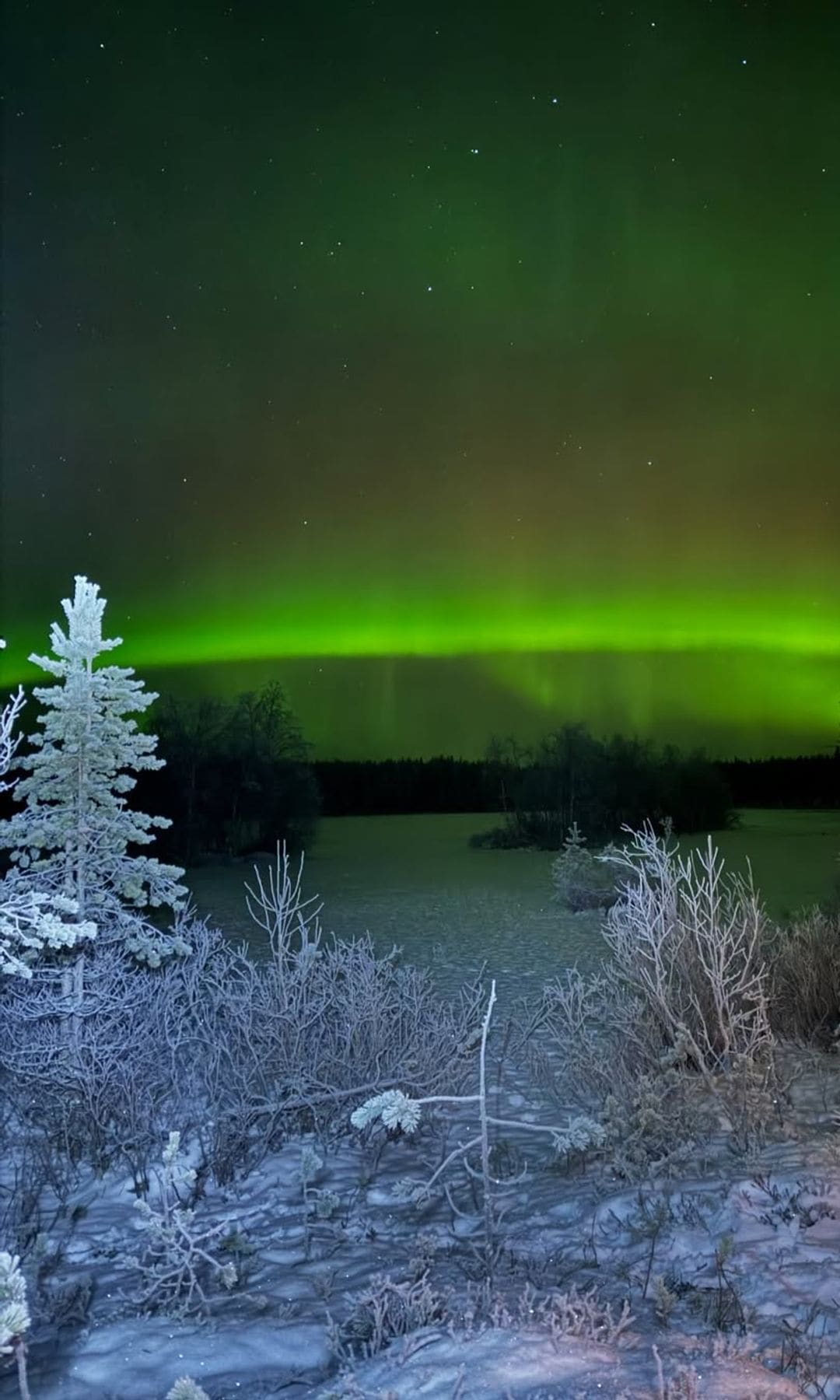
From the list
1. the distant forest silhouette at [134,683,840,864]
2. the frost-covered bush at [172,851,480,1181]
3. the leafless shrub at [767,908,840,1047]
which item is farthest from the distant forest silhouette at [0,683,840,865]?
the frost-covered bush at [172,851,480,1181]

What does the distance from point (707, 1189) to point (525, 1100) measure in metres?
2.33

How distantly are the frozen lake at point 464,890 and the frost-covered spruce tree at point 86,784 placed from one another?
234 inches

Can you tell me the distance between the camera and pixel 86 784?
745cm

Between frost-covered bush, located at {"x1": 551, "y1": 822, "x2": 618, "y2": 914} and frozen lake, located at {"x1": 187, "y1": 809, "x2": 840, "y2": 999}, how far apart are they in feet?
1.32

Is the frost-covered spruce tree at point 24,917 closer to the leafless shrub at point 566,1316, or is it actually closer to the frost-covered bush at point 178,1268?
the frost-covered bush at point 178,1268

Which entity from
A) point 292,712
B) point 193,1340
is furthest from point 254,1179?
point 292,712

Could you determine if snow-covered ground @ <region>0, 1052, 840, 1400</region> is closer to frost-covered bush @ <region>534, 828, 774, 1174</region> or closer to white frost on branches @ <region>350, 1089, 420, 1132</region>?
frost-covered bush @ <region>534, 828, 774, 1174</region>

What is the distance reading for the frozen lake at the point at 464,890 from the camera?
51.1 ft

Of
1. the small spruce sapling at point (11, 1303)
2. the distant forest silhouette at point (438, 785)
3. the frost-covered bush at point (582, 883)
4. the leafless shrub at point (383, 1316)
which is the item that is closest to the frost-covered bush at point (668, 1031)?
the leafless shrub at point (383, 1316)

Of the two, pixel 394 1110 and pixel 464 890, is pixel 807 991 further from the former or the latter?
pixel 464 890

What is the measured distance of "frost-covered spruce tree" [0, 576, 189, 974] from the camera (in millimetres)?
7375

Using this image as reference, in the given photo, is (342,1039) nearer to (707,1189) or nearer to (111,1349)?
(707,1189)

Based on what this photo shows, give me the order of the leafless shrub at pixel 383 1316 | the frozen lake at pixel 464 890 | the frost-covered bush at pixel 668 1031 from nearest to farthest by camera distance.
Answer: the leafless shrub at pixel 383 1316 < the frost-covered bush at pixel 668 1031 < the frozen lake at pixel 464 890

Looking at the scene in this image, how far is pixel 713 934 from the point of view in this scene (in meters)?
7.48
